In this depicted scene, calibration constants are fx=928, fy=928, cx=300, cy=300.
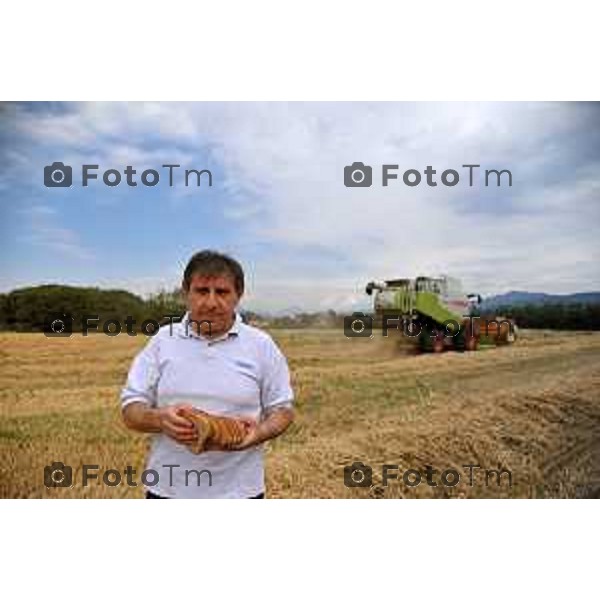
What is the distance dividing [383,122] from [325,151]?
0.98ft

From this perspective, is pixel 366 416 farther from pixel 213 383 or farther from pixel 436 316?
pixel 213 383

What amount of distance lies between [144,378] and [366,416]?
142 centimetres

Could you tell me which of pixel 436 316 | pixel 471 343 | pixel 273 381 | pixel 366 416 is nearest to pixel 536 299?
pixel 471 343

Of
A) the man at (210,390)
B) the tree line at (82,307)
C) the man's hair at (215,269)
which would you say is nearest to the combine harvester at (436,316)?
the tree line at (82,307)

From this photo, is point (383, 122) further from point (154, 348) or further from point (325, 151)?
point (154, 348)

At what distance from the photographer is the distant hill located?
454 centimetres

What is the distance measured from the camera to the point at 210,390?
362 centimetres

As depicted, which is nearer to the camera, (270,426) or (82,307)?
(270,426)

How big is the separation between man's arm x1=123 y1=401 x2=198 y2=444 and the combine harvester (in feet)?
4.14

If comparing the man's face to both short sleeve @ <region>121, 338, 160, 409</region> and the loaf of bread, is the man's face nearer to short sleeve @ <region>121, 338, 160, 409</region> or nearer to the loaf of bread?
short sleeve @ <region>121, 338, 160, 409</region>

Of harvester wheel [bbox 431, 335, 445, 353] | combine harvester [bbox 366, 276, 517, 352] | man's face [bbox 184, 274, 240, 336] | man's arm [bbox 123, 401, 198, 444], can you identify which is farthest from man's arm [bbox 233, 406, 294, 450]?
harvester wheel [bbox 431, 335, 445, 353]
